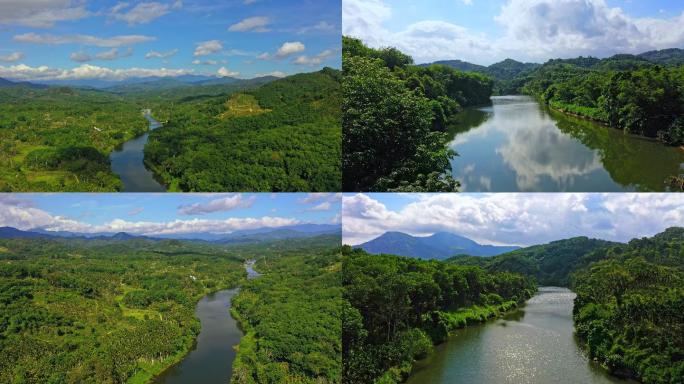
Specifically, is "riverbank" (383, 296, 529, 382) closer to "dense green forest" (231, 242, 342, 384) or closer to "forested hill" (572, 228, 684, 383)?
"forested hill" (572, 228, 684, 383)

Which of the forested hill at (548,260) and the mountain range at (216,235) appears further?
the forested hill at (548,260)

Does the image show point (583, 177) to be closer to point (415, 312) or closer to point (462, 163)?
point (462, 163)

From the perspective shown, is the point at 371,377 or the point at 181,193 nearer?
the point at 371,377

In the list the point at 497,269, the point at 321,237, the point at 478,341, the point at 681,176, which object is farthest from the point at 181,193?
the point at 681,176

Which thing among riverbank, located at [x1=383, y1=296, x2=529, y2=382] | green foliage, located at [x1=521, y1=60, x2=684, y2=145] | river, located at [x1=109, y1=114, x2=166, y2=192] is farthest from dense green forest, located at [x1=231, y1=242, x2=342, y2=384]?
green foliage, located at [x1=521, y1=60, x2=684, y2=145]

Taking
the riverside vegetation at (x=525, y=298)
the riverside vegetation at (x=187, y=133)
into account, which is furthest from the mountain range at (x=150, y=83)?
the riverside vegetation at (x=525, y=298)

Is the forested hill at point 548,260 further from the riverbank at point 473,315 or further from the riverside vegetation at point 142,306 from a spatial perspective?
the riverside vegetation at point 142,306
